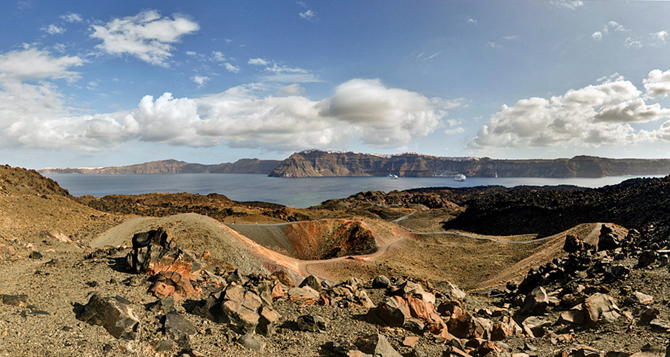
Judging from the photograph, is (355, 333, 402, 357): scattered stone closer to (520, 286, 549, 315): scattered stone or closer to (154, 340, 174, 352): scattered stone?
(154, 340, 174, 352): scattered stone

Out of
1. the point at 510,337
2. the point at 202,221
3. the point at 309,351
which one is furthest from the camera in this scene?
the point at 202,221

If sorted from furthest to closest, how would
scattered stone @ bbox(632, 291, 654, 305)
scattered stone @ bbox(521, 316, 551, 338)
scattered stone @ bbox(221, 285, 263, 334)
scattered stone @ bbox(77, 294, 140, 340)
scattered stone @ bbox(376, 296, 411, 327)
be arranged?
1. scattered stone @ bbox(632, 291, 654, 305)
2. scattered stone @ bbox(521, 316, 551, 338)
3. scattered stone @ bbox(376, 296, 411, 327)
4. scattered stone @ bbox(221, 285, 263, 334)
5. scattered stone @ bbox(77, 294, 140, 340)

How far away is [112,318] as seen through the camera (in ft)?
28.7

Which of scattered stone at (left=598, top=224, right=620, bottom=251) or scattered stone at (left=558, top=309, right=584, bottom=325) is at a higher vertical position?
scattered stone at (left=598, top=224, right=620, bottom=251)

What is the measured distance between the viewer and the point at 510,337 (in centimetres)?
1196

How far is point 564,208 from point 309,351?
58.4 metres

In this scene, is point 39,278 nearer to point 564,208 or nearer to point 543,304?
point 543,304

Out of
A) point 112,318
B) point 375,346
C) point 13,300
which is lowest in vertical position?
point 375,346

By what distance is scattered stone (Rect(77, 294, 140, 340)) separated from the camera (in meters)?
8.48

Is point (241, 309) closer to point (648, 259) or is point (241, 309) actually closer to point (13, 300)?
point (13, 300)

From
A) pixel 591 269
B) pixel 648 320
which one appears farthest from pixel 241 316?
pixel 591 269

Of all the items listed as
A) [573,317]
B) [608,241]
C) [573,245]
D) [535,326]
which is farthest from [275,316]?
[573,245]

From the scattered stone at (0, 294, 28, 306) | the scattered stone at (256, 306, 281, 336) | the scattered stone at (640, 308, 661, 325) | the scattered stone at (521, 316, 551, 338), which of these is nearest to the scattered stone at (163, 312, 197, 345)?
the scattered stone at (256, 306, 281, 336)

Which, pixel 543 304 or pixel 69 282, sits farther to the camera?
pixel 543 304
